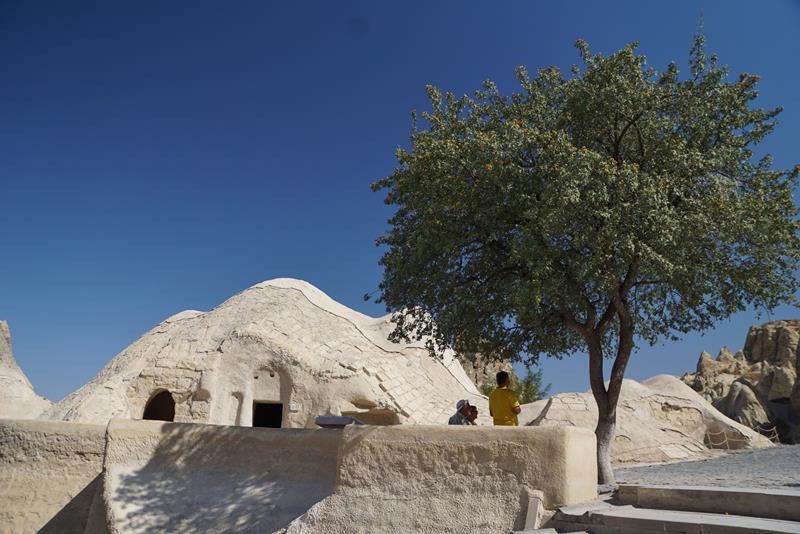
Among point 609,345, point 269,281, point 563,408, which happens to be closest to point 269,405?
point 269,281

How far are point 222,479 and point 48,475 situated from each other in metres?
4.08

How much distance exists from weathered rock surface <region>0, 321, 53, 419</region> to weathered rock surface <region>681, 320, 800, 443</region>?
106ft

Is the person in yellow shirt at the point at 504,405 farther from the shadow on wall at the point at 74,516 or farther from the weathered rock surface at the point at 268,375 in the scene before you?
the weathered rock surface at the point at 268,375

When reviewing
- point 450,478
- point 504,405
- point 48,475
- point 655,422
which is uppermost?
point 504,405

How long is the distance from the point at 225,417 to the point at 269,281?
657cm

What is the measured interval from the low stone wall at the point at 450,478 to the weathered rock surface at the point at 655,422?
11.8 meters

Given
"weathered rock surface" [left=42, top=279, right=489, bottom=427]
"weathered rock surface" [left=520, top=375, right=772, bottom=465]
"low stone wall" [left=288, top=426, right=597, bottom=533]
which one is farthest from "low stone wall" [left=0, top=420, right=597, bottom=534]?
"weathered rock surface" [left=520, top=375, right=772, bottom=465]

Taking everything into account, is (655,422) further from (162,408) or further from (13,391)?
(13,391)

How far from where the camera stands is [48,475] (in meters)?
10.8

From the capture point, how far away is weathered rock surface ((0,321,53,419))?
2586 cm

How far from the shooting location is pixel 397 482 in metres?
7.26

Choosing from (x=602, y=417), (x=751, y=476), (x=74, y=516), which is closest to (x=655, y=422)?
(x=602, y=417)

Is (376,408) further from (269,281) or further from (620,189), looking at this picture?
(620,189)

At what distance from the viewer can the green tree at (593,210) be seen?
9109mm
